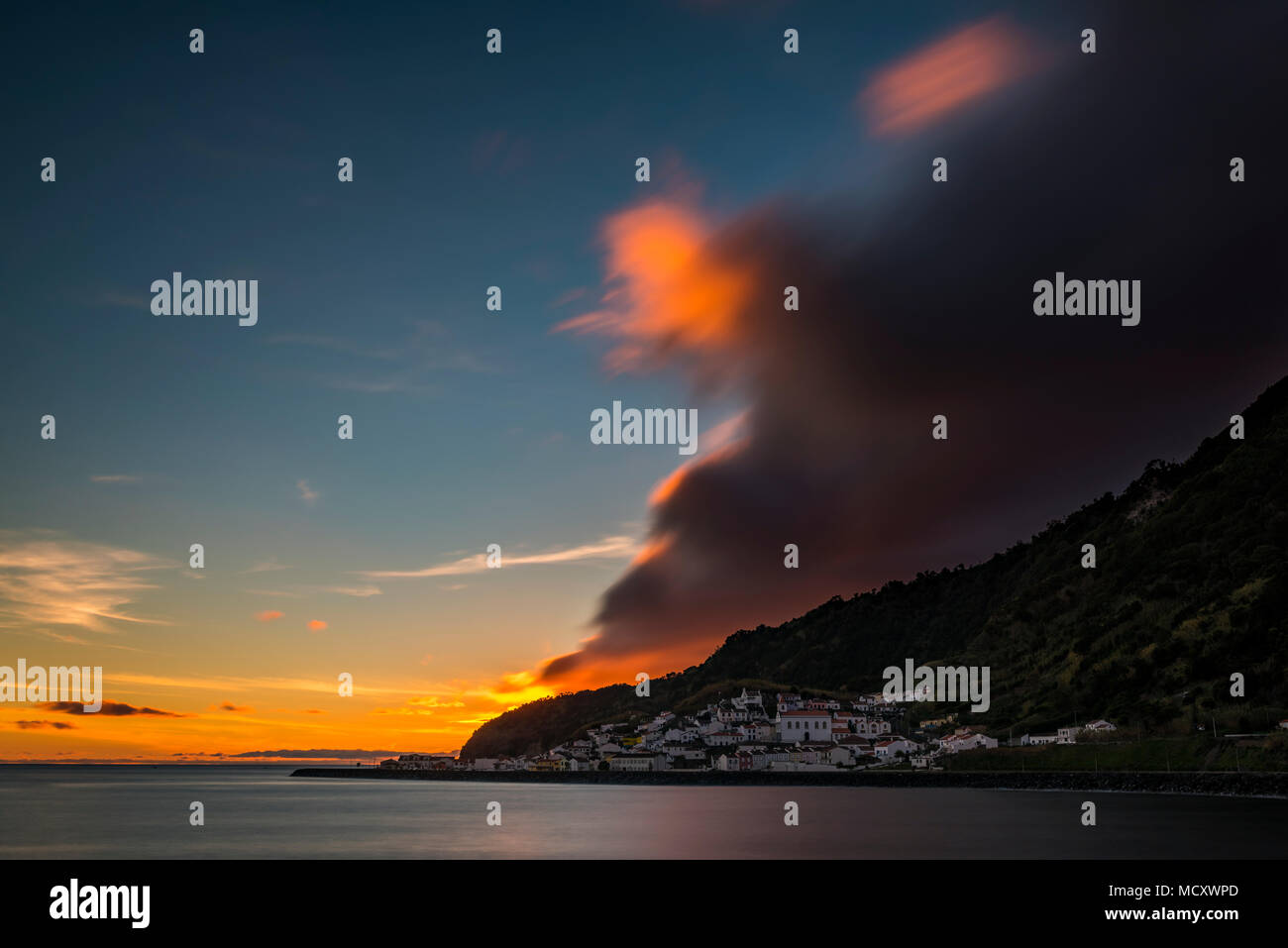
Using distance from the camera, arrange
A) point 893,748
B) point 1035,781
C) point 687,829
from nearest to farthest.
A: point 687,829
point 1035,781
point 893,748

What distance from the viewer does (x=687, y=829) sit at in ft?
292

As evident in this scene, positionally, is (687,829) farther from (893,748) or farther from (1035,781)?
(893,748)

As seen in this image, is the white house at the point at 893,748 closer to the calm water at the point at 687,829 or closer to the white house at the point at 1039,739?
the white house at the point at 1039,739

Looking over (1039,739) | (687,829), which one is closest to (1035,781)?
(1039,739)

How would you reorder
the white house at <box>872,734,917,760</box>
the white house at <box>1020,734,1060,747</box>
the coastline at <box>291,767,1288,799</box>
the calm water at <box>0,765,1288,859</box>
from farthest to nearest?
the white house at <box>872,734,917,760</box>
the white house at <box>1020,734,1060,747</box>
the coastline at <box>291,767,1288,799</box>
the calm water at <box>0,765,1288,859</box>

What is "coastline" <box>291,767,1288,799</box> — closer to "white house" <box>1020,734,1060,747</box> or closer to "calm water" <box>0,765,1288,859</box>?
"calm water" <box>0,765,1288,859</box>

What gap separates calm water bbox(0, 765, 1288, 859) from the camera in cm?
6756

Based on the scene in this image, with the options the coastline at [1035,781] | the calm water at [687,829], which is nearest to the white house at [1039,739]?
the coastline at [1035,781]

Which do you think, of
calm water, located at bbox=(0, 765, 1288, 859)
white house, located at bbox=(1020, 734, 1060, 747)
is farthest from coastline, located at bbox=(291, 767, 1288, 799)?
white house, located at bbox=(1020, 734, 1060, 747)

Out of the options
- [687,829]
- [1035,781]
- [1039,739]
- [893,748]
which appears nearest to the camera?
[687,829]
